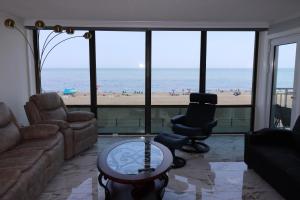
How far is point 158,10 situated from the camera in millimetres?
3863

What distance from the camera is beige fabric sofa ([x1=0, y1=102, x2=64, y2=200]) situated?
2139 mm

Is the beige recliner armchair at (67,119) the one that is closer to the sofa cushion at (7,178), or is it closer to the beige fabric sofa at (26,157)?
the beige fabric sofa at (26,157)

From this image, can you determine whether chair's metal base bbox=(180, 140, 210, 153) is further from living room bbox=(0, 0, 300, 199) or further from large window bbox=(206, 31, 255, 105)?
large window bbox=(206, 31, 255, 105)

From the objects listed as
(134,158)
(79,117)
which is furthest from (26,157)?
(79,117)

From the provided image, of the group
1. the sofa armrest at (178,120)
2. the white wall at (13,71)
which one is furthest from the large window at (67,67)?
the sofa armrest at (178,120)

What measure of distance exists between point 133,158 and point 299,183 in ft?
5.68

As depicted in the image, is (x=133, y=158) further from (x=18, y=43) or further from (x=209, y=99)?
(x=18, y=43)

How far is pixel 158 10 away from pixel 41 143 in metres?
2.66

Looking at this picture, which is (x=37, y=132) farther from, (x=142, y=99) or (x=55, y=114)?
(x=142, y=99)

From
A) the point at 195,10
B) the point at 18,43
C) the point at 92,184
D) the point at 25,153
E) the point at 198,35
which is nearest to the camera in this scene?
the point at 25,153

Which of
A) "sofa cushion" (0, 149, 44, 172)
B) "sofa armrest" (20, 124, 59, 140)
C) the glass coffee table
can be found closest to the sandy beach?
"sofa armrest" (20, 124, 59, 140)

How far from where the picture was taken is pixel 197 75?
525 centimetres

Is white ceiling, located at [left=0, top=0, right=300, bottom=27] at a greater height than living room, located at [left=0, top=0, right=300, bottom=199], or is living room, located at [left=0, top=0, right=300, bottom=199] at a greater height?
white ceiling, located at [left=0, top=0, right=300, bottom=27]

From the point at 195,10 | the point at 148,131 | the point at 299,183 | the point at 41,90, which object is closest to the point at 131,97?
the point at 148,131
